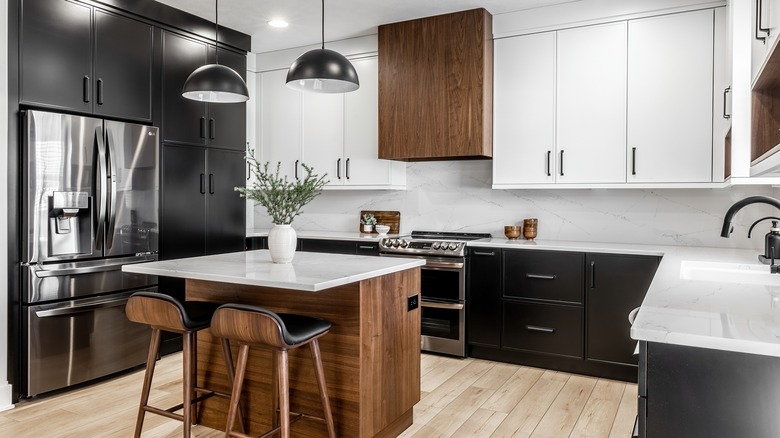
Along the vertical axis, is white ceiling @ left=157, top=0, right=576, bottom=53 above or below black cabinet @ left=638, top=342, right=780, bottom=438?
above

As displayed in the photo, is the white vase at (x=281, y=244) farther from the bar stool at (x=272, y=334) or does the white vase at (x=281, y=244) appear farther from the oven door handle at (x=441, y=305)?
the oven door handle at (x=441, y=305)

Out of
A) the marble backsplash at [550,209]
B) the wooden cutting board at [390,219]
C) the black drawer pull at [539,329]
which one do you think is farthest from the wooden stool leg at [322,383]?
the wooden cutting board at [390,219]

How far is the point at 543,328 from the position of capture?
3.81m

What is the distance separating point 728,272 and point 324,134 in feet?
11.3

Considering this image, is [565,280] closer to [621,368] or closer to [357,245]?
[621,368]

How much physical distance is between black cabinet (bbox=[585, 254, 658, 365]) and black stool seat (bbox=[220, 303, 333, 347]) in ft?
6.68

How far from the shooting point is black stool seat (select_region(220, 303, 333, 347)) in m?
2.10

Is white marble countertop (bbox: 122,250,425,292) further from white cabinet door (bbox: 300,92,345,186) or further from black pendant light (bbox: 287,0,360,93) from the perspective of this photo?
white cabinet door (bbox: 300,92,345,186)

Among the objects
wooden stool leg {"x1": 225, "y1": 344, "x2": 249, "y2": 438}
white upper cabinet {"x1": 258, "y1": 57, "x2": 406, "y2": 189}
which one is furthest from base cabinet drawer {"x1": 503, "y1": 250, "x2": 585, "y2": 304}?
wooden stool leg {"x1": 225, "y1": 344, "x2": 249, "y2": 438}

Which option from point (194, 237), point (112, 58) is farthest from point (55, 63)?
point (194, 237)

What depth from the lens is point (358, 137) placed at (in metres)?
4.80

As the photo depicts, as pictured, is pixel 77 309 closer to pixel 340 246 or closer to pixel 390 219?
pixel 340 246

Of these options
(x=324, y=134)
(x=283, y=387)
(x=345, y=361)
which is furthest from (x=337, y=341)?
(x=324, y=134)

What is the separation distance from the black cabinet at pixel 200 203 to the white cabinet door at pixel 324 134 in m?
0.68
